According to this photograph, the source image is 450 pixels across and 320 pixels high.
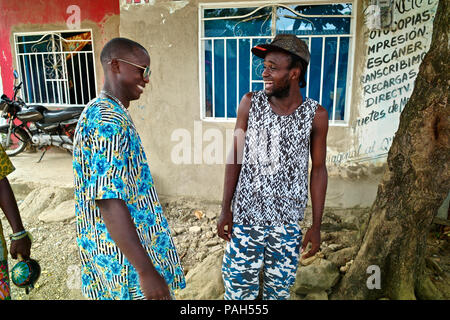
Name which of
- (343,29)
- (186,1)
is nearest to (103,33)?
(186,1)

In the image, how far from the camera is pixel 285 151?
70.4 inches

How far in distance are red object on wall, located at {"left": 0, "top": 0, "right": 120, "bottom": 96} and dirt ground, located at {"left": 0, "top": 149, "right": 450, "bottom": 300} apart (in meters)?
2.64

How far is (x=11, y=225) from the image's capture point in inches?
60.3

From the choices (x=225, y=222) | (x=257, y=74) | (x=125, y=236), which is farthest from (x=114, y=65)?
(x=257, y=74)

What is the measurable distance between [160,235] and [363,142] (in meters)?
3.14

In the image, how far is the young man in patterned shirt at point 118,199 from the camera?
1.10 metres

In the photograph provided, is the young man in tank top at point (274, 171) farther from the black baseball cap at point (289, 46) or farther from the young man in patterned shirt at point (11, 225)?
the young man in patterned shirt at point (11, 225)

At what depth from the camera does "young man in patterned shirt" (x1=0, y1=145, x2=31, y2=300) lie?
4.81 feet

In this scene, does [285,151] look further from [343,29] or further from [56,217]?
[56,217]

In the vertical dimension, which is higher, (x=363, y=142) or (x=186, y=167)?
(x=363, y=142)

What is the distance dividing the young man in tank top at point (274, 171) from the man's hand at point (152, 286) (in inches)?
30.6

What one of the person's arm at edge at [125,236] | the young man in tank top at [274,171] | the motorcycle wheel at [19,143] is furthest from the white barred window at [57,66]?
the person's arm at edge at [125,236]

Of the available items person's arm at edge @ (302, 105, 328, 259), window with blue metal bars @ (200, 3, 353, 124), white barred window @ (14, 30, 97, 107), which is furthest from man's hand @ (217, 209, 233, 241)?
white barred window @ (14, 30, 97, 107)

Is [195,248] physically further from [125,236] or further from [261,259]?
[125,236]
